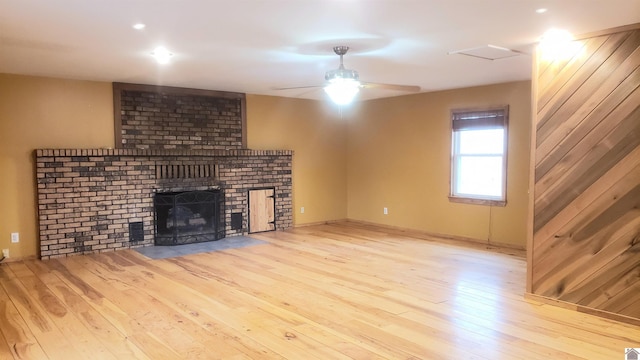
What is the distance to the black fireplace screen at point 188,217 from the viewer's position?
6.53 m

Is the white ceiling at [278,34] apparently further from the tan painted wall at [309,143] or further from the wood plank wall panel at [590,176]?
the tan painted wall at [309,143]

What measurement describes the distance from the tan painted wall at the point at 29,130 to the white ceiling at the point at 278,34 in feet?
0.90

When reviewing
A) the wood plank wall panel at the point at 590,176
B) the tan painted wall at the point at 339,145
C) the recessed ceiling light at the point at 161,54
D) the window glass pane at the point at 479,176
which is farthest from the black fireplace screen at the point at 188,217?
the wood plank wall panel at the point at 590,176

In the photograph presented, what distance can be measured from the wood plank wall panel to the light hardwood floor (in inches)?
10.0

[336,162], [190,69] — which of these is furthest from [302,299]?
[336,162]

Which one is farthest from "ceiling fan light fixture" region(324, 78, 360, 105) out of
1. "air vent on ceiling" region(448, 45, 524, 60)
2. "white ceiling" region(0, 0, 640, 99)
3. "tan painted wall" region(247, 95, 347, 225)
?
"tan painted wall" region(247, 95, 347, 225)

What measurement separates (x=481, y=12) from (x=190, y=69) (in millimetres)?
3326

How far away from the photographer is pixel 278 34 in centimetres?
374

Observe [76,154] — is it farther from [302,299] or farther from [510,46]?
[510,46]

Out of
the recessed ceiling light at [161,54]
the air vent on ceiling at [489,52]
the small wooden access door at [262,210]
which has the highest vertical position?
the air vent on ceiling at [489,52]

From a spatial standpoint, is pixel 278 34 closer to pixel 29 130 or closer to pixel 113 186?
pixel 113 186

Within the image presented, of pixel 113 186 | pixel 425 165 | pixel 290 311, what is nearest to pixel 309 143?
pixel 425 165

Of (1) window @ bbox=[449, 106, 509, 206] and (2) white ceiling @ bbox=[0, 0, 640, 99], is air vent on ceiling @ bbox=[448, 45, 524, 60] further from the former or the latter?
(1) window @ bbox=[449, 106, 509, 206]

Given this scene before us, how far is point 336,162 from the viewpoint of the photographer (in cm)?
857
